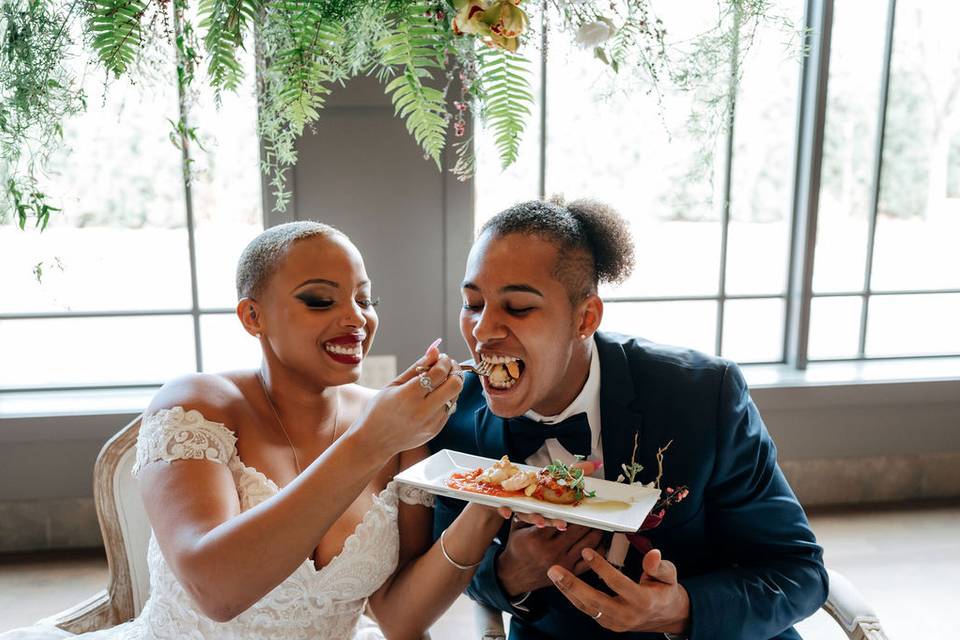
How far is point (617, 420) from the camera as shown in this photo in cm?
177

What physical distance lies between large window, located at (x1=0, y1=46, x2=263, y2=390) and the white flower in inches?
94.4

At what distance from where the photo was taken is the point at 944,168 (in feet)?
13.2

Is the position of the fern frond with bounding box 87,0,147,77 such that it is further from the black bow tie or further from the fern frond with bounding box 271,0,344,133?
the black bow tie

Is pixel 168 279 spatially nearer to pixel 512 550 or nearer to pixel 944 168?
pixel 512 550

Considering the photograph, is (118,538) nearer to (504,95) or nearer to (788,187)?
(504,95)

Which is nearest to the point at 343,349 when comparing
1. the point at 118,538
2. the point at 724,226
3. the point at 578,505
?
the point at 578,505

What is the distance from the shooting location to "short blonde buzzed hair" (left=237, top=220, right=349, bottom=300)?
173 centimetres

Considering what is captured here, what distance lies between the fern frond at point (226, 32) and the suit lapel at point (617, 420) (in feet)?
3.17

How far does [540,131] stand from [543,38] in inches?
80.9

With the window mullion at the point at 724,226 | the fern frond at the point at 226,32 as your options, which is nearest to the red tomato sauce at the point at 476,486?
the fern frond at the point at 226,32

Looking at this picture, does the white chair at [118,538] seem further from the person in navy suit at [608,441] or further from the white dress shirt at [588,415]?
the white dress shirt at [588,415]

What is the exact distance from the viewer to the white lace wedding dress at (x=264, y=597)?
64.2 inches

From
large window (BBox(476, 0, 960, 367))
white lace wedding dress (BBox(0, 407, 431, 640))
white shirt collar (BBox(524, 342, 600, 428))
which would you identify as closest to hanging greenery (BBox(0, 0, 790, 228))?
white shirt collar (BBox(524, 342, 600, 428))

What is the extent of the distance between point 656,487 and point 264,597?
816 mm
